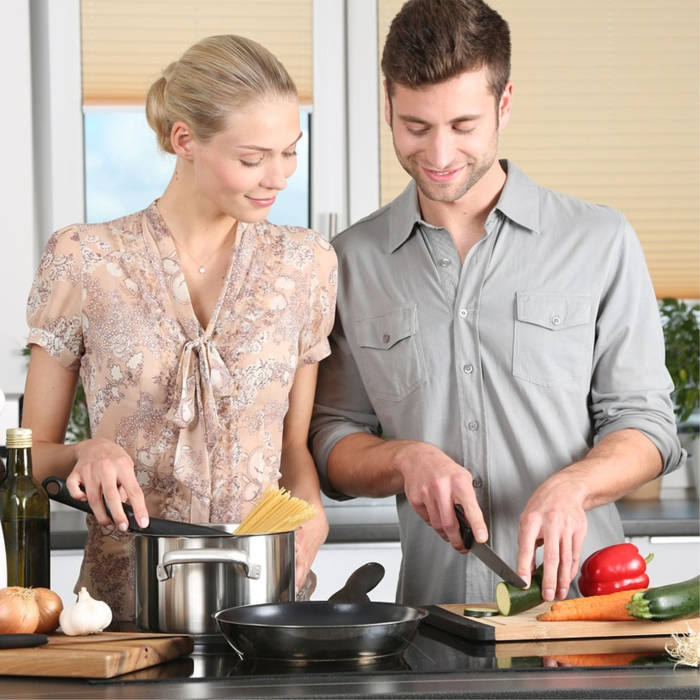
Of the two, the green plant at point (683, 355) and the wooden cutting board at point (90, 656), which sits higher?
the green plant at point (683, 355)

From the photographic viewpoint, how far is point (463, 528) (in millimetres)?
1607

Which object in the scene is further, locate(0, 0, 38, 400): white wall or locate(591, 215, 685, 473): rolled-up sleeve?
locate(0, 0, 38, 400): white wall

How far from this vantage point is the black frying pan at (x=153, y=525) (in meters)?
Result: 1.35

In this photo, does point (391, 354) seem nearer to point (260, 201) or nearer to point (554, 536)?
point (260, 201)

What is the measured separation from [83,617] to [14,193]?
7.43ft

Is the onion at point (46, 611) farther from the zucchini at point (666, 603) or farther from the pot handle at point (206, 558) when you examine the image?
the zucchini at point (666, 603)

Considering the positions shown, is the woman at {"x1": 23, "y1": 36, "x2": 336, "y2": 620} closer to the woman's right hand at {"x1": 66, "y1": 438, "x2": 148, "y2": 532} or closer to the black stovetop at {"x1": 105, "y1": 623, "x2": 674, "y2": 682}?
the woman's right hand at {"x1": 66, "y1": 438, "x2": 148, "y2": 532}

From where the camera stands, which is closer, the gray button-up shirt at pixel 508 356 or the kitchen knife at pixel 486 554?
the kitchen knife at pixel 486 554

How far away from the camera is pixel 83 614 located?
1.32 meters

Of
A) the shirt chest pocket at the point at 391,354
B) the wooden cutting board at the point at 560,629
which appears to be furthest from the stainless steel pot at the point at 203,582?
the shirt chest pocket at the point at 391,354

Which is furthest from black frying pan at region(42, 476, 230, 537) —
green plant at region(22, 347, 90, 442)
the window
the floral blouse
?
the window

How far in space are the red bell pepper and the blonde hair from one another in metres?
0.80

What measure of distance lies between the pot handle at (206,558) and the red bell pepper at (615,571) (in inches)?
18.8

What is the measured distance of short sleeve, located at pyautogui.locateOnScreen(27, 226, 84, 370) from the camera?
66.9 inches
